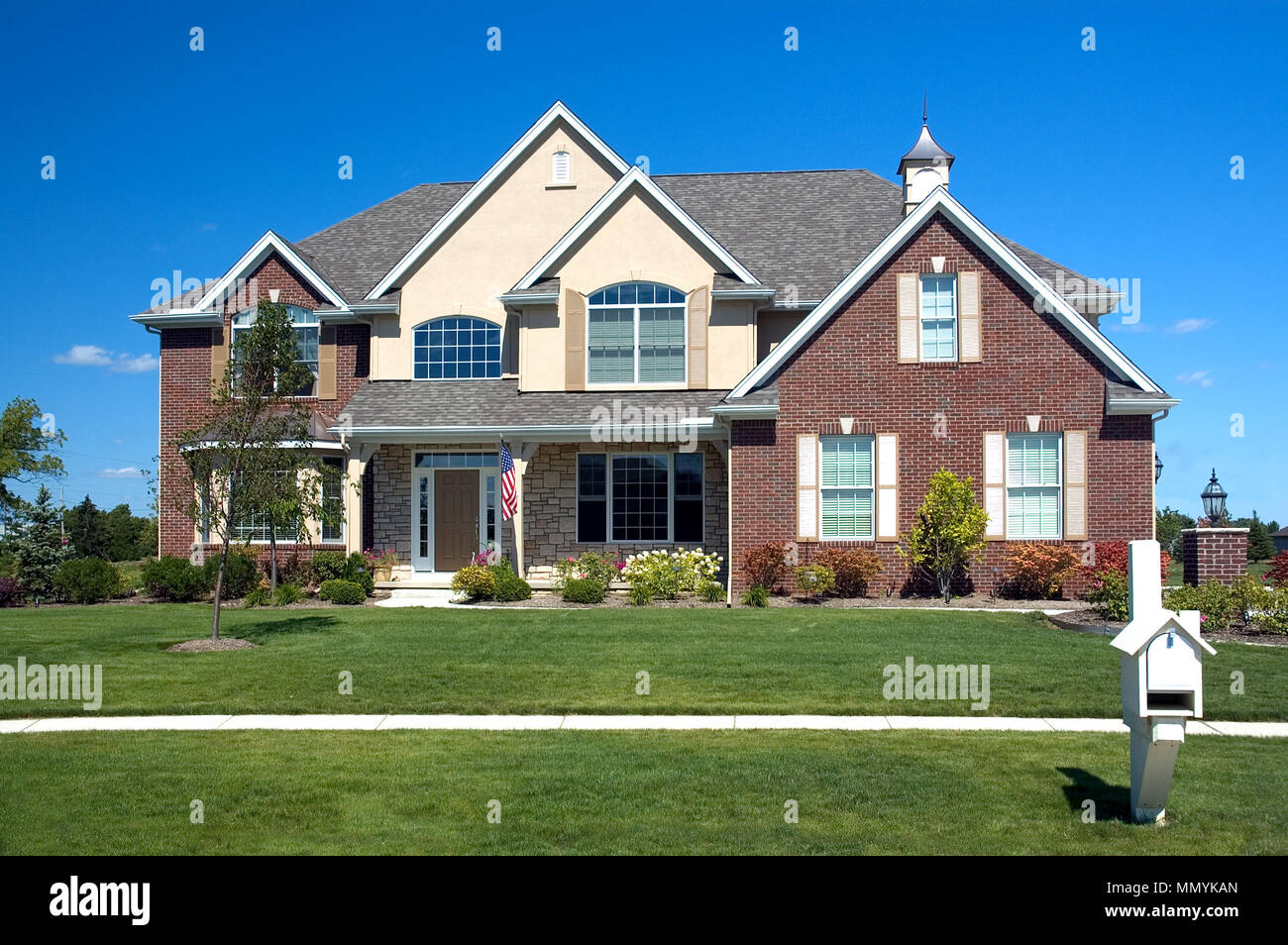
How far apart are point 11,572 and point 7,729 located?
15146 mm

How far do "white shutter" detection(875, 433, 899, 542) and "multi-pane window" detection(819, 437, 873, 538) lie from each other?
7.2 inches

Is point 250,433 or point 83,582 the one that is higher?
point 250,433

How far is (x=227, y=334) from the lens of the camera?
26047mm

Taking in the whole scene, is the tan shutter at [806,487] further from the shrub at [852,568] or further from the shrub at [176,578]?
the shrub at [176,578]

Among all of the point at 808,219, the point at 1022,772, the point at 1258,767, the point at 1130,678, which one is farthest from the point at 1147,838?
the point at 808,219

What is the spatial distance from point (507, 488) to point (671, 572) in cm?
382

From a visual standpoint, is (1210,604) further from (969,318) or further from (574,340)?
(574,340)

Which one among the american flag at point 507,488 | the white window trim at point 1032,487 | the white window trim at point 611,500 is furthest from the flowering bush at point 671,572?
the white window trim at point 1032,487

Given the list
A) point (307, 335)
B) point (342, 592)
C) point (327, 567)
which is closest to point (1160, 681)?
point (342, 592)

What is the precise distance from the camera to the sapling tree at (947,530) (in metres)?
20.3

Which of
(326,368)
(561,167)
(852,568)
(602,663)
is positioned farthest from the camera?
(326,368)

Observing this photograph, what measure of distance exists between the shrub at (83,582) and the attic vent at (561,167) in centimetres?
1302

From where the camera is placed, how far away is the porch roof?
23062mm

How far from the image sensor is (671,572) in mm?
21547
